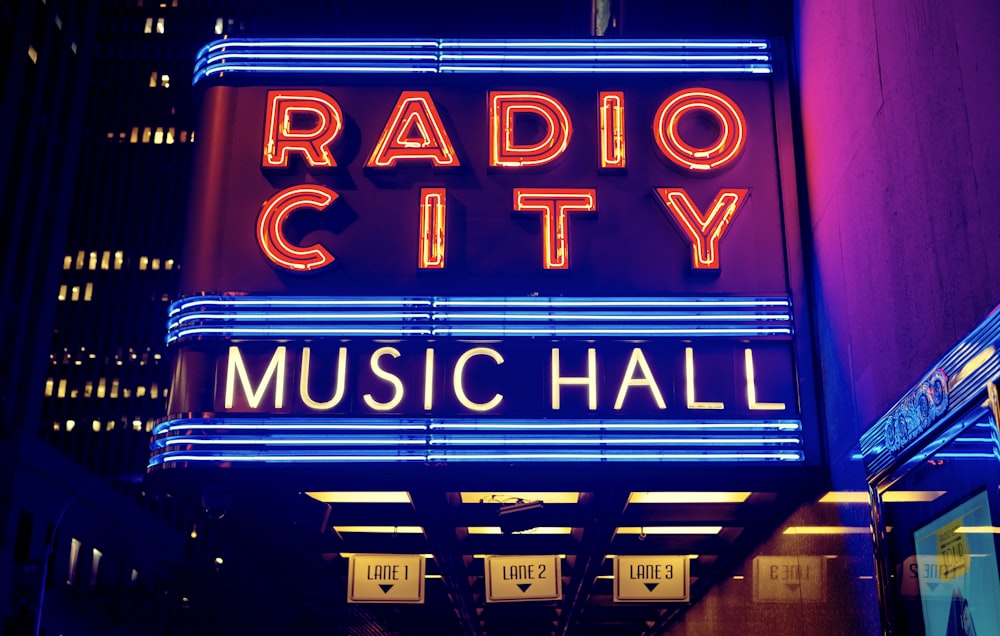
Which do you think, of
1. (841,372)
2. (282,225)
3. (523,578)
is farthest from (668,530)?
(282,225)

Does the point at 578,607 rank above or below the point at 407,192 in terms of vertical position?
below

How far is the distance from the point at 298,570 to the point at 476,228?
8.43 metres

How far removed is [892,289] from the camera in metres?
7.71

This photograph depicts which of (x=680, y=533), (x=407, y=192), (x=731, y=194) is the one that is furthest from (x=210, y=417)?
(x=680, y=533)

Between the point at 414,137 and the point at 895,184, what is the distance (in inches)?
191

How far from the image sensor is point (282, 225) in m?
10.4

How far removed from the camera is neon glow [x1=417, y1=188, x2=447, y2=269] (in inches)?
404

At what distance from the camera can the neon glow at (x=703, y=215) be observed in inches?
400

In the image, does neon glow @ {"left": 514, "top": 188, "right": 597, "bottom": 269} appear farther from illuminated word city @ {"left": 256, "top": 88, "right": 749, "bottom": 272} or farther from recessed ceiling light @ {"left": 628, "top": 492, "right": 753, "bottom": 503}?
recessed ceiling light @ {"left": 628, "top": 492, "right": 753, "bottom": 503}

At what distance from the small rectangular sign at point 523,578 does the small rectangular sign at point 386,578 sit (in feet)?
3.16

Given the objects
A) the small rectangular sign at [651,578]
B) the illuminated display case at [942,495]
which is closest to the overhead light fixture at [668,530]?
the small rectangular sign at [651,578]

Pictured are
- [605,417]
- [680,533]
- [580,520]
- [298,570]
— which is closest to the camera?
[605,417]

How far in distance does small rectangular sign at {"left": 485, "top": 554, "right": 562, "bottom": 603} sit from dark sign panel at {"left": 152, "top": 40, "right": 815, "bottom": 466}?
585cm

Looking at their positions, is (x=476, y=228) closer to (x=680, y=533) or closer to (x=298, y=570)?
(x=680, y=533)
